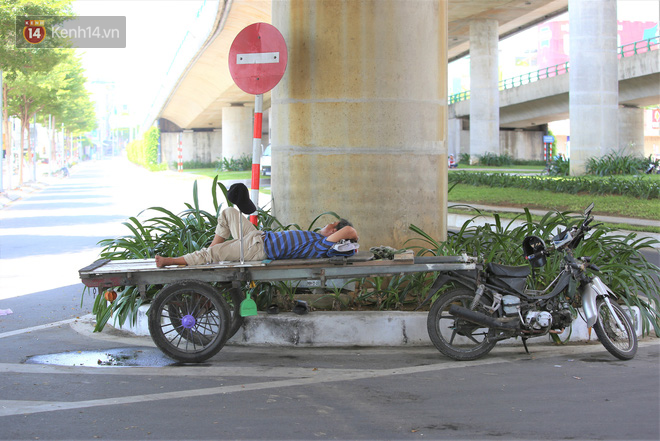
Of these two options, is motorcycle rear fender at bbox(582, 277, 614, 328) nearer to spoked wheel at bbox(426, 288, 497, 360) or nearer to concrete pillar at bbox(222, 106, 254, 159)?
spoked wheel at bbox(426, 288, 497, 360)

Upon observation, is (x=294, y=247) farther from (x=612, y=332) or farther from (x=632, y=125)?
(x=632, y=125)

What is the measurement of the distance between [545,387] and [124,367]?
3463mm

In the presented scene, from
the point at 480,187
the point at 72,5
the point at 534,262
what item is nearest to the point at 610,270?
the point at 534,262

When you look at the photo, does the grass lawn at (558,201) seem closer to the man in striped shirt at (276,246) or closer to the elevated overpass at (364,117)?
the elevated overpass at (364,117)

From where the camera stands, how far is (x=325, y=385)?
5.60 m

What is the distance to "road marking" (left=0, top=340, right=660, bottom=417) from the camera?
5.18 meters

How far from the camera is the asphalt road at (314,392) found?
4.62m

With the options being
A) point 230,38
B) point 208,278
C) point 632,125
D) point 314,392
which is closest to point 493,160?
point 632,125

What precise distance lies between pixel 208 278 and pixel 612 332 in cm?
360

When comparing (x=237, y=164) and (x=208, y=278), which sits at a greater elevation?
(x=237, y=164)

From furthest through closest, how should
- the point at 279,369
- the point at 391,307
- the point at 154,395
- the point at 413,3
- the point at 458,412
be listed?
the point at 413,3 → the point at 391,307 → the point at 279,369 → the point at 154,395 → the point at 458,412

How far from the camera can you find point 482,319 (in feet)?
20.4

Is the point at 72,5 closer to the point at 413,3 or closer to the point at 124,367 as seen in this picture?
→ the point at 413,3

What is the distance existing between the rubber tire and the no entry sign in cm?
417
